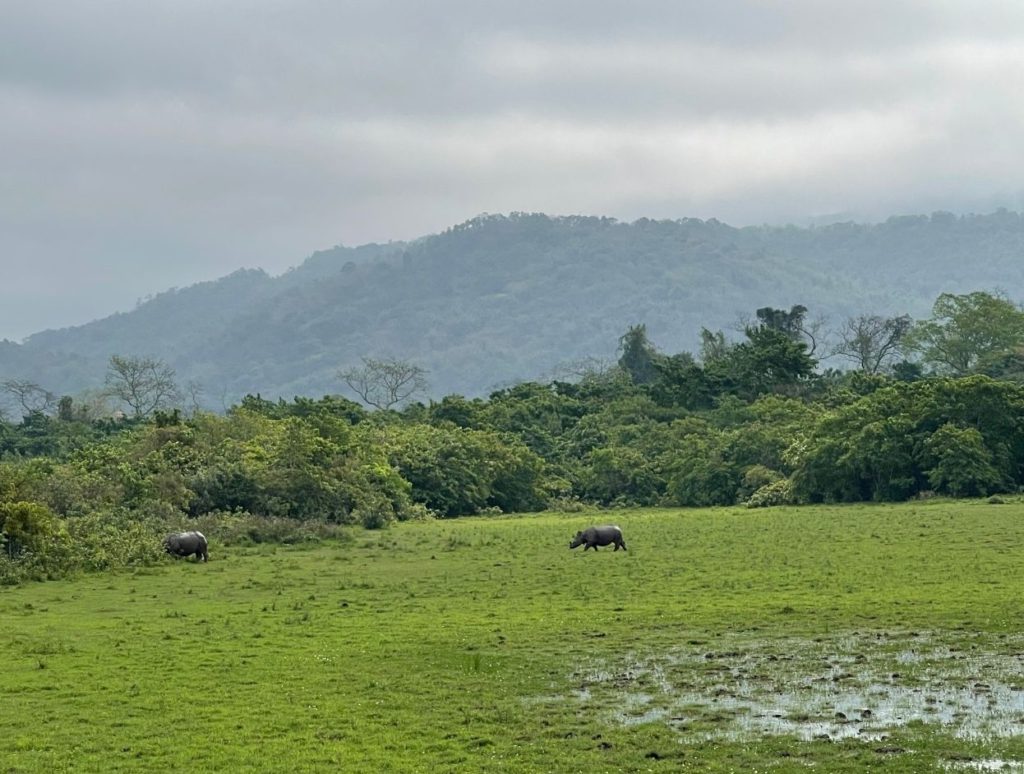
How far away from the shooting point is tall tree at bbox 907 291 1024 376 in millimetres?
83125

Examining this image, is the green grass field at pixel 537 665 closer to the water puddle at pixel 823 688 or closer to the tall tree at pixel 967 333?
the water puddle at pixel 823 688

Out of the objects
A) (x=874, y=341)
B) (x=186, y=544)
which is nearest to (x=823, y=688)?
(x=186, y=544)

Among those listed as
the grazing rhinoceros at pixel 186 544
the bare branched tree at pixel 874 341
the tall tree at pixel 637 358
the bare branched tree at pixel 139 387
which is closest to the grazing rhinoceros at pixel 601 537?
the grazing rhinoceros at pixel 186 544

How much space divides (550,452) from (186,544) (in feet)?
132

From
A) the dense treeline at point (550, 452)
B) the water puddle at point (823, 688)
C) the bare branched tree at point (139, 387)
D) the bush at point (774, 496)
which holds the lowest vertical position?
the bush at point (774, 496)

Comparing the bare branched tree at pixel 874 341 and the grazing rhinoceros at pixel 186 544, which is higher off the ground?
the bare branched tree at pixel 874 341

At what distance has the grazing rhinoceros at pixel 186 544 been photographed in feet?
122

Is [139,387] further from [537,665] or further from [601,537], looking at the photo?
[537,665]

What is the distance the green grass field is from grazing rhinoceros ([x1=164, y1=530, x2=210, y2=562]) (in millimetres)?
2647

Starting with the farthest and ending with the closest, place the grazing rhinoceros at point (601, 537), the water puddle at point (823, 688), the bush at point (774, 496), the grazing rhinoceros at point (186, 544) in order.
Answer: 1. the bush at point (774, 496)
2. the grazing rhinoceros at point (601, 537)
3. the grazing rhinoceros at point (186, 544)
4. the water puddle at point (823, 688)

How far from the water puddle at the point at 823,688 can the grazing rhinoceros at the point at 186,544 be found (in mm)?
21054

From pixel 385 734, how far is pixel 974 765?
6780 millimetres

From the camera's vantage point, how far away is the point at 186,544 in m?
37.3

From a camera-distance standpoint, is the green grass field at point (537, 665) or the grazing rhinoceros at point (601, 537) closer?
the green grass field at point (537, 665)
